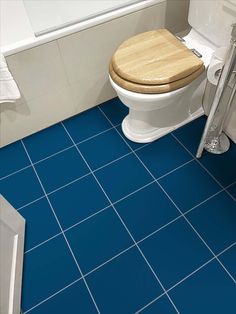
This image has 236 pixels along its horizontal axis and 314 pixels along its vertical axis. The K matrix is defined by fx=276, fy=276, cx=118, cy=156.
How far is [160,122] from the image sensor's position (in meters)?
1.45

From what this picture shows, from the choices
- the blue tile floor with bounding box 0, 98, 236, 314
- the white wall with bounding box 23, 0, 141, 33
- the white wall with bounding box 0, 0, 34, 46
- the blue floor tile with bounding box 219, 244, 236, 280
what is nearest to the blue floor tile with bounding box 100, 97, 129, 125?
the blue tile floor with bounding box 0, 98, 236, 314

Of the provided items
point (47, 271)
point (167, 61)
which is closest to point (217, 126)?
point (167, 61)

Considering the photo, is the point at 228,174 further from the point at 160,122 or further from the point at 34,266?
the point at 34,266

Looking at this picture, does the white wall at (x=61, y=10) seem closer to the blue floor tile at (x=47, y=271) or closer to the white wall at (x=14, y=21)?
the white wall at (x=14, y=21)

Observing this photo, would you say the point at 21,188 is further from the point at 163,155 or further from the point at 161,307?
the point at 161,307

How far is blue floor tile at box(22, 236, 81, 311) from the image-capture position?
1.08 m

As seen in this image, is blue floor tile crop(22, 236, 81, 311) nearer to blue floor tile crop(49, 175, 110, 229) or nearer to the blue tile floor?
the blue tile floor

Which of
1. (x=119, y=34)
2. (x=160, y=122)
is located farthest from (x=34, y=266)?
(x=119, y=34)

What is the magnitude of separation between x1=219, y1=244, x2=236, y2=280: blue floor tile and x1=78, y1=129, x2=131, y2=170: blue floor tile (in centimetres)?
66

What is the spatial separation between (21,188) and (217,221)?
0.94 m

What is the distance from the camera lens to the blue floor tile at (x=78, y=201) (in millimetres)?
1266

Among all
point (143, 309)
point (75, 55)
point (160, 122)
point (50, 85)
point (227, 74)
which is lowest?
point (143, 309)

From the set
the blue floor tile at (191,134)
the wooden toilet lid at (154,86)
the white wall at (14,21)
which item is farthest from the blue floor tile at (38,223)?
the white wall at (14,21)

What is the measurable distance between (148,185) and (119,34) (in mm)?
787
